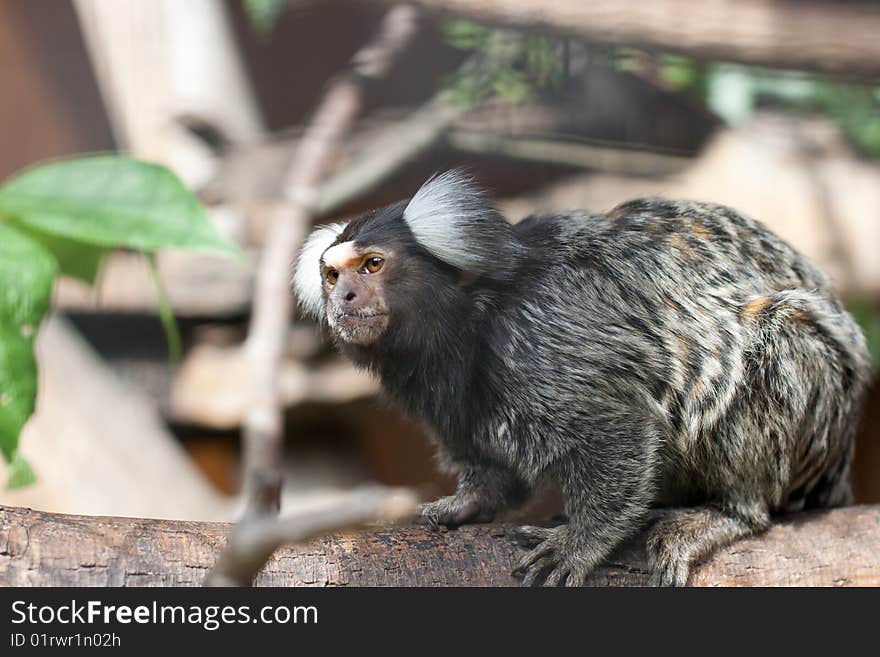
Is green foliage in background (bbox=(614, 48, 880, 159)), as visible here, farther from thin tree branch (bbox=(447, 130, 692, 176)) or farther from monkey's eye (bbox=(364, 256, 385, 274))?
monkey's eye (bbox=(364, 256, 385, 274))

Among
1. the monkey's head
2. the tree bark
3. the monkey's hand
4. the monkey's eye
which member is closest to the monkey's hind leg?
the monkey's hand

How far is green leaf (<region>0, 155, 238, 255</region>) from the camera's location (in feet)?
6.48

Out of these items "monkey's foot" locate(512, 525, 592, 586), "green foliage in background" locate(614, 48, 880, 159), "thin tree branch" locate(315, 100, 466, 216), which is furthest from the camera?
"green foliage in background" locate(614, 48, 880, 159)

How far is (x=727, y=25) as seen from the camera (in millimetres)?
3801

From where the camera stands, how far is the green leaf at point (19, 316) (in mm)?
1957

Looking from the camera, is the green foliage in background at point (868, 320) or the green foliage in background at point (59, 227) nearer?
the green foliage in background at point (59, 227)

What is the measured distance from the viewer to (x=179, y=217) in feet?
6.64

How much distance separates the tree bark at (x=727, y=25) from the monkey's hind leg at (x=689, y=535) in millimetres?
2169

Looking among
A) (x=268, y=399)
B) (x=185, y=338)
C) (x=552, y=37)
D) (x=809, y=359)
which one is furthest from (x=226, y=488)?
(x=809, y=359)

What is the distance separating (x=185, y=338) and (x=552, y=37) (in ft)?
8.59

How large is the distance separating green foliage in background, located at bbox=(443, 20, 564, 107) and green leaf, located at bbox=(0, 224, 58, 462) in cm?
241

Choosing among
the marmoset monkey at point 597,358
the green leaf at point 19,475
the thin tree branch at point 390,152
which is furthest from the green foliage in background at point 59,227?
→ the thin tree branch at point 390,152

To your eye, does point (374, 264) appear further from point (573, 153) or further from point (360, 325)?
point (573, 153)

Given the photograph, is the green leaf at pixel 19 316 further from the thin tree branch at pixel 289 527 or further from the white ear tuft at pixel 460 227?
the thin tree branch at pixel 289 527
